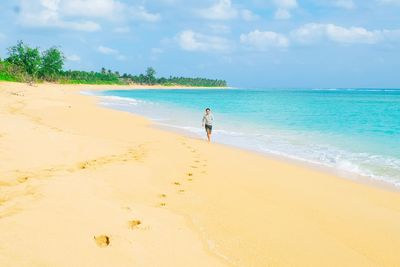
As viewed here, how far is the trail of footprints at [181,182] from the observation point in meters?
4.42

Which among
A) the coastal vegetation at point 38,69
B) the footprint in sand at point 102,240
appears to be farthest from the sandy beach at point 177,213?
the coastal vegetation at point 38,69

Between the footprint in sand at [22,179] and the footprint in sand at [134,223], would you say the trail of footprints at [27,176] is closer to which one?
the footprint in sand at [22,179]

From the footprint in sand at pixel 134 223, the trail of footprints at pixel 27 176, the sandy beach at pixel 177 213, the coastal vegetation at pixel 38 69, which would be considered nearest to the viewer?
the sandy beach at pixel 177 213

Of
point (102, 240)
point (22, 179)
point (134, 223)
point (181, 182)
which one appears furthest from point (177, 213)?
point (22, 179)

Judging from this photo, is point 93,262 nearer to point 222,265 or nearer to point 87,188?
point 222,265

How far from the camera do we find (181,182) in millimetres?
8055

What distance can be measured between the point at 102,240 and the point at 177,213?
5.71 feet

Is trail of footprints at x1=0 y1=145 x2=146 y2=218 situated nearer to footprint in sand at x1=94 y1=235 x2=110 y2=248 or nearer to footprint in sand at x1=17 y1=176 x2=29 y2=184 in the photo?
footprint in sand at x1=17 y1=176 x2=29 y2=184

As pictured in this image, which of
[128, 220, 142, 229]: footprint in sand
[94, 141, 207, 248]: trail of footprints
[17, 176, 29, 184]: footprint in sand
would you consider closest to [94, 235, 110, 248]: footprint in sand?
[94, 141, 207, 248]: trail of footprints

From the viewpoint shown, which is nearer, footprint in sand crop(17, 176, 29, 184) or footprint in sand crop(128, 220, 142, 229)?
footprint in sand crop(128, 220, 142, 229)

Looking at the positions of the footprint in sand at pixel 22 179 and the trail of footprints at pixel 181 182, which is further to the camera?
the footprint in sand at pixel 22 179

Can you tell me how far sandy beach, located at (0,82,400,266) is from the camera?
4.29m

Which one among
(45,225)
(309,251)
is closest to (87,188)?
(45,225)

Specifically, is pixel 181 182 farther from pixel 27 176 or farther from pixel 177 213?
pixel 27 176
